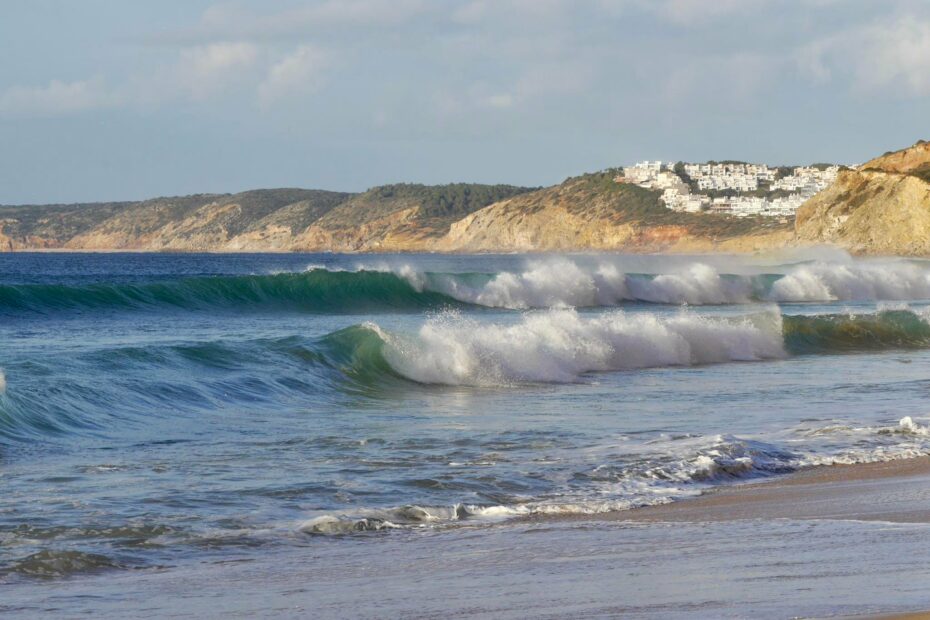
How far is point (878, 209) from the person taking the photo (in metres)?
79.8

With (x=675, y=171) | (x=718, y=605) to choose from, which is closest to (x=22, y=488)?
(x=718, y=605)

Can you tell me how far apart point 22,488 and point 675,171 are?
181696mm

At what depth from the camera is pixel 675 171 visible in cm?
18525

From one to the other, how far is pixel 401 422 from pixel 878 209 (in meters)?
73.2

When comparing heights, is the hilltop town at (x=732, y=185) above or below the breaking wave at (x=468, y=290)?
above

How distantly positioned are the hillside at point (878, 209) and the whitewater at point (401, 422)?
52347 mm

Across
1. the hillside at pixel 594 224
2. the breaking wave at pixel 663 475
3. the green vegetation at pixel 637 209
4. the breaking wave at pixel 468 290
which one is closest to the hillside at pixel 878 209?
the breaking wave at pixel 468 290

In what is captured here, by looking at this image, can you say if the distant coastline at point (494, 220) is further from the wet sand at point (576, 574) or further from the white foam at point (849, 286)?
the wet sand at point (576, 574)

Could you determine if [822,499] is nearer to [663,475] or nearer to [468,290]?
[663,475]

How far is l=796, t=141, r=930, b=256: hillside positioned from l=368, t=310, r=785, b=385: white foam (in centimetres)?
5663

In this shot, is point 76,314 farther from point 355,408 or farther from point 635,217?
point 635,217

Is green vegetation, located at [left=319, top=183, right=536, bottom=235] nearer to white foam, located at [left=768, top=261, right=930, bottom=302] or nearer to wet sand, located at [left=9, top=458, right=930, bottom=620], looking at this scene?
white foam, located at [left=768, top=261, right=930, bottom=302]

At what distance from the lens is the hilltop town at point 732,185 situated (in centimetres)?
15212

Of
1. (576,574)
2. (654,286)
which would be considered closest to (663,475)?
(576,574)
